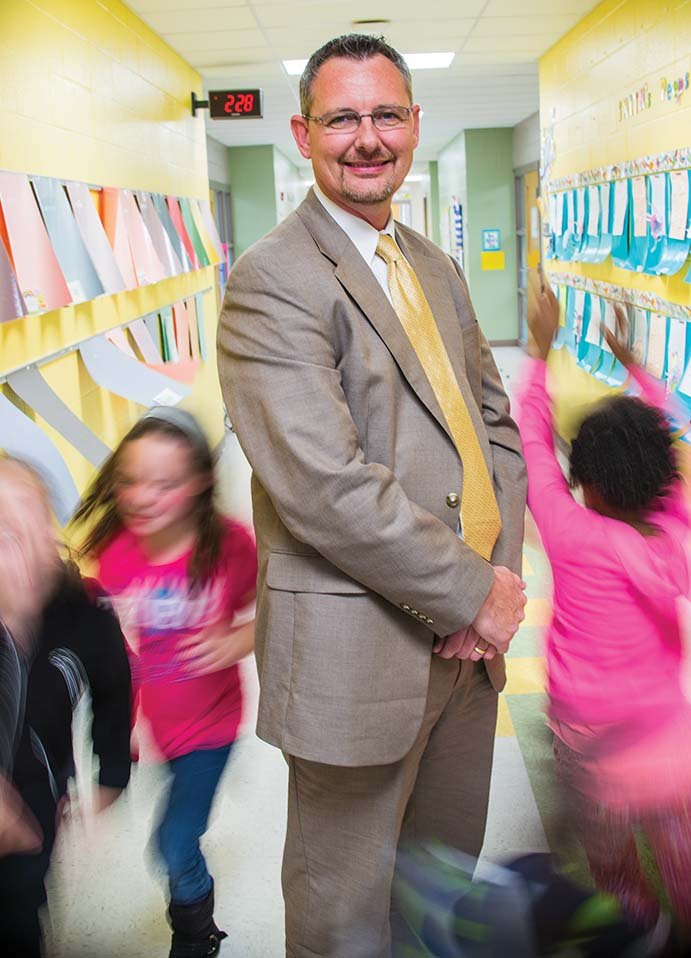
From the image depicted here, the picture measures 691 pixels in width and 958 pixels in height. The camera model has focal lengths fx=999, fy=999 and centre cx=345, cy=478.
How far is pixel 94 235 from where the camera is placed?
4051 mm

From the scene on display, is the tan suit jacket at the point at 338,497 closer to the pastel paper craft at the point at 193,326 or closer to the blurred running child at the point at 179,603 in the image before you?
the blurred running child at the point at 179,603

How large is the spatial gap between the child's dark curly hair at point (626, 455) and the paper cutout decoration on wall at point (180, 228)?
457 cm

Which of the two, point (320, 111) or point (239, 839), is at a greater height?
point (320, 111)

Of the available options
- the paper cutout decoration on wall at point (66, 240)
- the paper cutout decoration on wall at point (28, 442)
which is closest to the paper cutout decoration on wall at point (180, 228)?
the paper cutout decoration on wall at point (66, 240)

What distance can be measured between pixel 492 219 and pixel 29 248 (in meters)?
10.2

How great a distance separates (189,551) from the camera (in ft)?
6.24

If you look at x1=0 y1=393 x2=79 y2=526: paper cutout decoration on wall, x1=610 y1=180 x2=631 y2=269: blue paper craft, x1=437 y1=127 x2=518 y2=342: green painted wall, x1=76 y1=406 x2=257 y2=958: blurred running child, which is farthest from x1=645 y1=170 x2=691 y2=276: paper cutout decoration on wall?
x1=437 y1=127 x2=518 y2=342: green painted wall

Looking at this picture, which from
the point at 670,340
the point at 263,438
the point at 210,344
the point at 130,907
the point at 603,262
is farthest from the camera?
the point at 210,344

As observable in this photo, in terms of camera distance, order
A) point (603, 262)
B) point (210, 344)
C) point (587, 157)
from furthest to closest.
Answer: point (210, 344), point (587, 157), point (603, 262)

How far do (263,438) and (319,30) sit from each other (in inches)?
216

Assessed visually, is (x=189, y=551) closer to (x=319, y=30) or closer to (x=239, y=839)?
(x=239, y=839)

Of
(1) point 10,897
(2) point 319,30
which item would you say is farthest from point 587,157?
(1) point 10,897

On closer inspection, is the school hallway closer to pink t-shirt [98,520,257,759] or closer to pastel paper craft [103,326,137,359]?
pink t-shirt [98,520,257,759]

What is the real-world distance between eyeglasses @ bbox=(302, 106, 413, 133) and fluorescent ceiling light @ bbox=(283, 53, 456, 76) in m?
6.08
